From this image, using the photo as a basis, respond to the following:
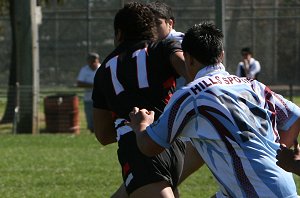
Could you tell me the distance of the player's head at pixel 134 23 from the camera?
5543 millimetres

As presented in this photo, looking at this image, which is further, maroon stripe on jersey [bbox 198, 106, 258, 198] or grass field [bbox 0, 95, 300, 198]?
grass field [bbox 0, 95, 300, 198]

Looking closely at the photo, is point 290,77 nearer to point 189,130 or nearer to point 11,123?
point 11,123

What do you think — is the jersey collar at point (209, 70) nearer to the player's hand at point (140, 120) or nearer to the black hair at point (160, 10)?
the player's hand at point (140, 120)

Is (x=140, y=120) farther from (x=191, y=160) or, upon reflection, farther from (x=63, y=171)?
(x=63, y=171)

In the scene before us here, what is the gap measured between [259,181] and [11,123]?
53.9ft

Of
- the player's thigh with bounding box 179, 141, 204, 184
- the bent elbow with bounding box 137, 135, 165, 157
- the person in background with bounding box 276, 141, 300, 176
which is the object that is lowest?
the player's thigh with bounding box 179, 141, 204, 184

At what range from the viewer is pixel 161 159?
546 cm

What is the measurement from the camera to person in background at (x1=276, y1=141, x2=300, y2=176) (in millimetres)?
3928

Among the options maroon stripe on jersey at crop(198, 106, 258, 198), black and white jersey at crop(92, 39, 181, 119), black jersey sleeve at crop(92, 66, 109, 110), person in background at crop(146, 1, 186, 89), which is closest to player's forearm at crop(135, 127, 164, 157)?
maroon stripe on jersey at crop(198, 106, 258, 198)

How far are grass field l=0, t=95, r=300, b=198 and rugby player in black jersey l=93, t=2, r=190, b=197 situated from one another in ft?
13.4

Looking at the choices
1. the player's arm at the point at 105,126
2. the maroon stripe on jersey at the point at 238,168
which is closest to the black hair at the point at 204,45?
the maroon stripe on jersey at the point at 238,168

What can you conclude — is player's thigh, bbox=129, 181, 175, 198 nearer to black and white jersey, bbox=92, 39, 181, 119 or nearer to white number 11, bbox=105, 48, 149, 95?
black and white jersey, bbox=92, 39, 181, 119

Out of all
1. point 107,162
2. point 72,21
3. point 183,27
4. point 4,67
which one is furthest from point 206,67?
point 4,67

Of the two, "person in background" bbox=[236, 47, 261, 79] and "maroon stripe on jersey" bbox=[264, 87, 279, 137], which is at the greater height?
"maroon stripe on jersey" bbox=[264, 87, 279, 137]
